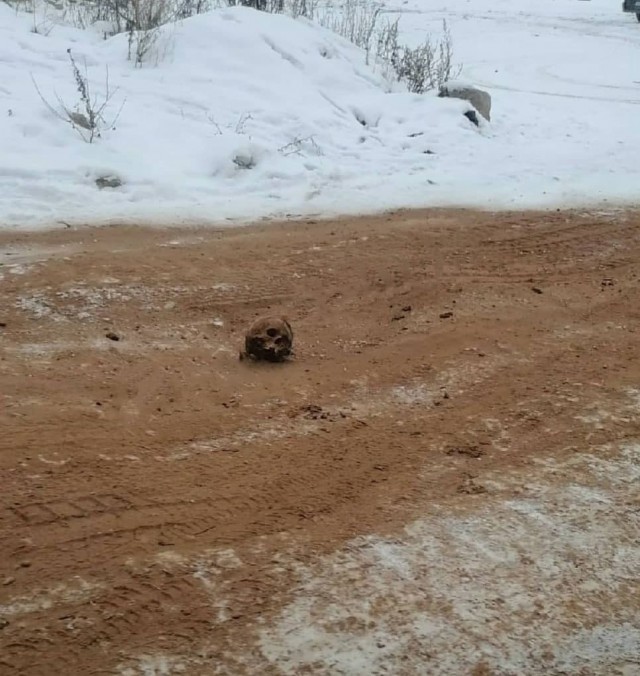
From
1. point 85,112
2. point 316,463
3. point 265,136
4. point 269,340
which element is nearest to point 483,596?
point 316,463

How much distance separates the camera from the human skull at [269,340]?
439 cm

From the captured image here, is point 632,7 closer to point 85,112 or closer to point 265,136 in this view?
point 265,136

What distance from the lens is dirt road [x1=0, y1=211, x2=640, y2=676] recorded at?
2.68 meters

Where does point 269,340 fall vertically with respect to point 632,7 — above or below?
below

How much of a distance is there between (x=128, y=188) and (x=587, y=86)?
8584mm

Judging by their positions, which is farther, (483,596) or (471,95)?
(471,95)

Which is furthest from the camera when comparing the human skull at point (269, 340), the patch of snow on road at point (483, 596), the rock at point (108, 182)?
the rock at point (108, 182)

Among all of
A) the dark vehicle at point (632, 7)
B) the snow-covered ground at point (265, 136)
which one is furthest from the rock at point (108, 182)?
the dark vehicle at point (632, 7)

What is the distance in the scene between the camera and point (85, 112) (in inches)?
309

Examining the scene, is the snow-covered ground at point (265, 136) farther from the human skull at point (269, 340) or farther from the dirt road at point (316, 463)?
the human skull at point (269, 340)

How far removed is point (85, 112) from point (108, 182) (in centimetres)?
134

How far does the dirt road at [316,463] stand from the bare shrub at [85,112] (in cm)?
200

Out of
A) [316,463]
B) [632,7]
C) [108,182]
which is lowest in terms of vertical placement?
[316,463]

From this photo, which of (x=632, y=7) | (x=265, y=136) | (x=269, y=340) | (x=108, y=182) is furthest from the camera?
(x=632, y=7)
